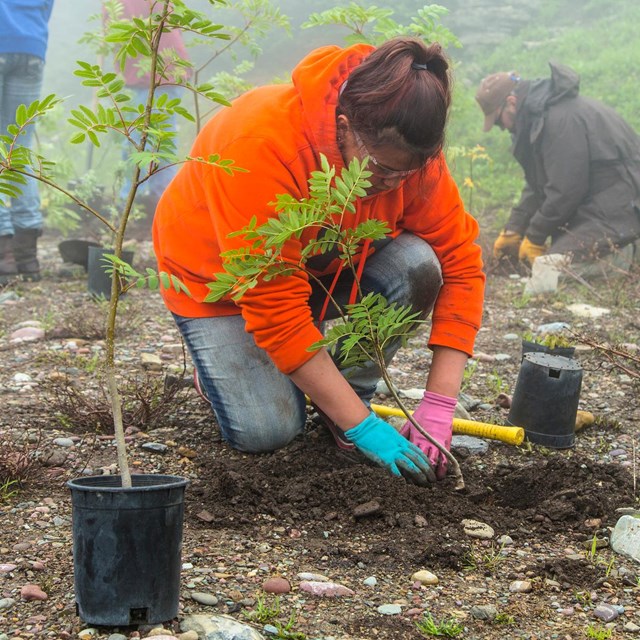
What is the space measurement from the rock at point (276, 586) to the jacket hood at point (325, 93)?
113 cm

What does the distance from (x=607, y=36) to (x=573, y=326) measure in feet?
32.1

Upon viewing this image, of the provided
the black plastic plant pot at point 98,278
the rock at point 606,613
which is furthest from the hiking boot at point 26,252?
the rock at point 606,613

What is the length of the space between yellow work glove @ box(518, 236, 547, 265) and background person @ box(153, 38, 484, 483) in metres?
4.04

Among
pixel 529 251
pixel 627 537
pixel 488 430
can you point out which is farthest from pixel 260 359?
pixel 529 251

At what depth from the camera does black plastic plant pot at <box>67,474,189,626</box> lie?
1.60m

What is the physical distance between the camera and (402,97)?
84.5 inches

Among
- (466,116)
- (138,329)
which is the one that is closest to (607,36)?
(466,116)

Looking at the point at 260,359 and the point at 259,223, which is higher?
the point at 259,223

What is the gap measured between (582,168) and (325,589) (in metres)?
5.20

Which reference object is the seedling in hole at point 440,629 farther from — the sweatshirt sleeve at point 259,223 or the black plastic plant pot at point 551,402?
the black plastic plant pot at point 551,402

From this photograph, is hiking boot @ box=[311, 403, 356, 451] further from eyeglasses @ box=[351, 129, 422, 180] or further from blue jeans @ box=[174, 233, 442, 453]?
eyeglasses @ box=[351, 129, 422, 180]

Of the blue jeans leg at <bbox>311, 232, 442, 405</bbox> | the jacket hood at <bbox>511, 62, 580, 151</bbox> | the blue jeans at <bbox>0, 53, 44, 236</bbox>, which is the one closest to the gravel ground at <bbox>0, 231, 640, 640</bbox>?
the blue jeans leg at <bbox>311, 232, 442, 405</bbox>

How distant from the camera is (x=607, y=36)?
13062 mm

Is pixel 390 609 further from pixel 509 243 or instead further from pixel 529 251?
pixel 509 243
